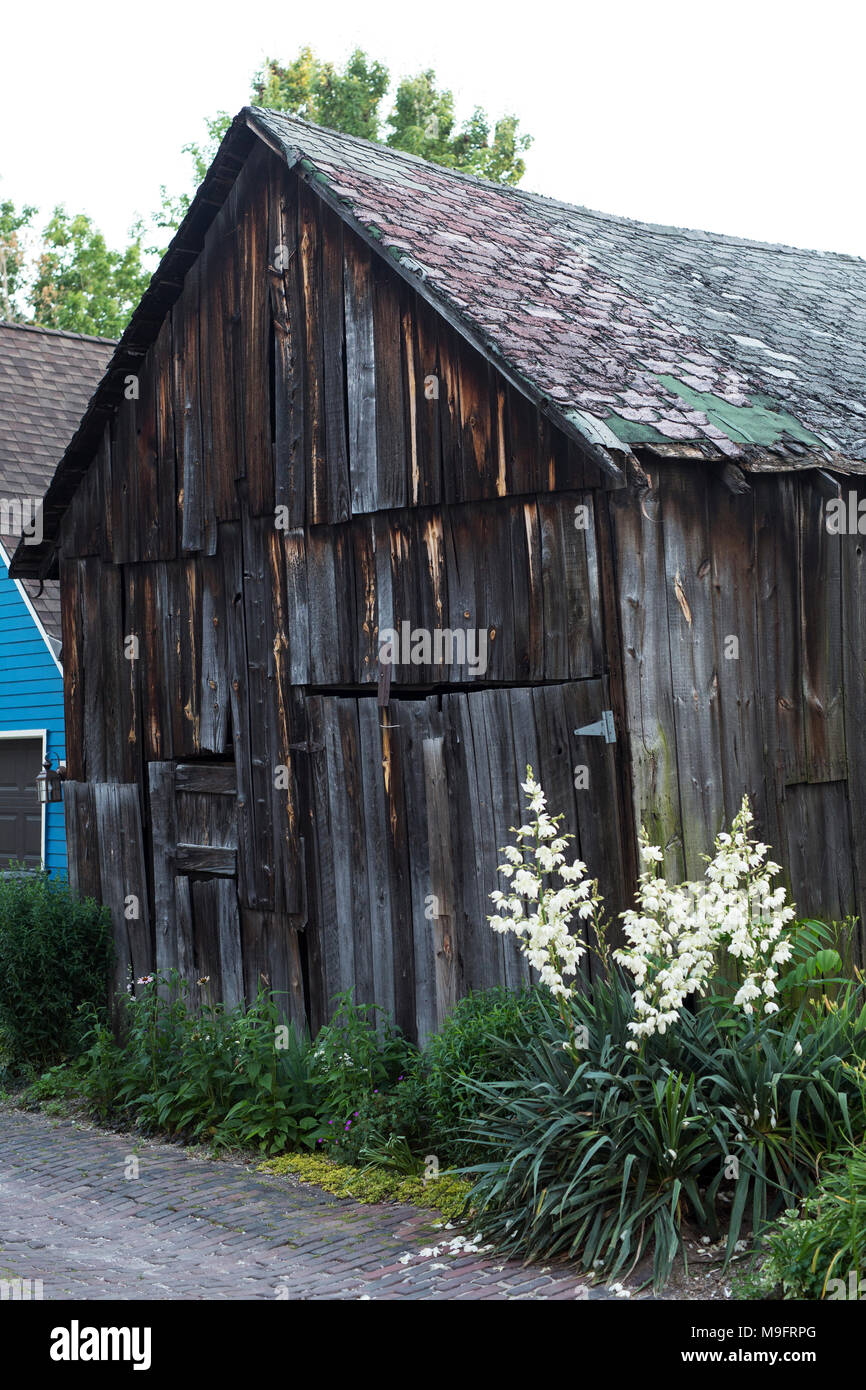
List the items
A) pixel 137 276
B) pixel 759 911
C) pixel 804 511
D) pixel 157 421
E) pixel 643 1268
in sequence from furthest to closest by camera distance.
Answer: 1. pixel 137 276
2. pixel 157 421
3. pixel 804 511
4. pixel 759 911
5. pixel 643 1268

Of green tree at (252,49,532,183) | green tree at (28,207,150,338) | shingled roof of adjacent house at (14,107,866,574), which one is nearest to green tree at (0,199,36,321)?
green tree at (28,207,150,338)

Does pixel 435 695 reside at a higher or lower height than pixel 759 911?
higher

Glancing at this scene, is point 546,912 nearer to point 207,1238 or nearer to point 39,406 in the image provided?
point 207,1238

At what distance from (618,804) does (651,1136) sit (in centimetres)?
186

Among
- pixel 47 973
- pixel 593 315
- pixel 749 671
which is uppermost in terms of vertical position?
pixel 593 315

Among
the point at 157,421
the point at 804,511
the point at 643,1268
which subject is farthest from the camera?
the point at 157,421

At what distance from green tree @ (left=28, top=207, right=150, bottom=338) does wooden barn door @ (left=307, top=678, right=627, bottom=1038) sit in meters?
29.7

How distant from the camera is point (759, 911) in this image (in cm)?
736

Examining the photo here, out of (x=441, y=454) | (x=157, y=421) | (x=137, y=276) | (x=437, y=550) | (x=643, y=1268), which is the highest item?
(x=137, y=276)

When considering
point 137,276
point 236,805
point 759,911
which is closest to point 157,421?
point 236,805

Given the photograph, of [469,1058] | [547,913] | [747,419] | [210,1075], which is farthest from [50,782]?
[747,419]

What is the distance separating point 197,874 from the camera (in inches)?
418

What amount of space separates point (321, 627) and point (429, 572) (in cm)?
106

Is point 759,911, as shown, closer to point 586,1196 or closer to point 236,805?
point 586,1196
